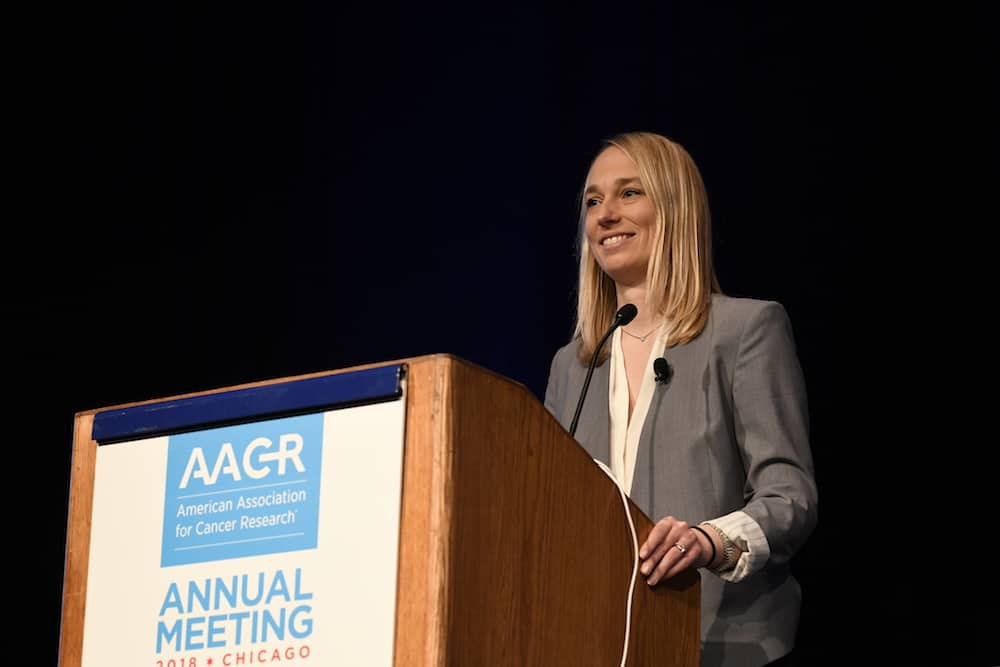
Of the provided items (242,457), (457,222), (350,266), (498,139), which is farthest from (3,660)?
(242,457)

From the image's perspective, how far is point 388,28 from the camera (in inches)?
158

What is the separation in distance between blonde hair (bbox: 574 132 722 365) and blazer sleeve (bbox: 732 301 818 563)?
0.13 m

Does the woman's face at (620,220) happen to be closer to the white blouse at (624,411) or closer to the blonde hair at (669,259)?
the blonde hair at (669,259)

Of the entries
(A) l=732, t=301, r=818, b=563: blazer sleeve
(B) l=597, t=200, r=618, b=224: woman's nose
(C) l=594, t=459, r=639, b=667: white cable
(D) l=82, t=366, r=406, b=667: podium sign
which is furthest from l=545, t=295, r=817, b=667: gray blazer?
(D) l=82, t=366, r=406, b=667: podium sign

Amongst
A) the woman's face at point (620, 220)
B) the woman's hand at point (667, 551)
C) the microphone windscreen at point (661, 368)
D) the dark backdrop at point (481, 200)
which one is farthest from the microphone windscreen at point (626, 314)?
the dark backdrop at point (481, 200)

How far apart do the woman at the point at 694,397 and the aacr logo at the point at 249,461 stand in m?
0.58

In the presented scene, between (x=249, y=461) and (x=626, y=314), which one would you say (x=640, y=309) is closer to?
(x=626, y=314)

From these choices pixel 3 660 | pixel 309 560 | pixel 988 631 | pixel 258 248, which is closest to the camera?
pixel 309 560

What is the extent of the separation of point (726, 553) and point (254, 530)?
2.40ft

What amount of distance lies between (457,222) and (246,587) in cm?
247

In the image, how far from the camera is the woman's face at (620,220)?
2621 millimetres

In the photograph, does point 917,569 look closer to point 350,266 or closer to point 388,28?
point 350,266

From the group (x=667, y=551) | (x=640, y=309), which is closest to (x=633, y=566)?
(x=667, y=551)

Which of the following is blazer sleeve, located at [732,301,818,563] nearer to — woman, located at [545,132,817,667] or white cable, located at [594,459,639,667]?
woman, located at [545,132,817,667]
